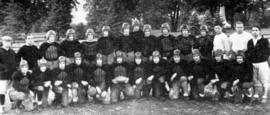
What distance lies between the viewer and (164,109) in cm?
650

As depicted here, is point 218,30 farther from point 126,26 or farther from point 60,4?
point 60,4

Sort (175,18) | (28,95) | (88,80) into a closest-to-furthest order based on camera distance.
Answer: (28,95) → (88,80) → (175,18)

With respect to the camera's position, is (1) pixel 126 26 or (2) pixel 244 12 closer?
(1) pixel 126 26

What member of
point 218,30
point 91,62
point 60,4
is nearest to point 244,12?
point 60,4

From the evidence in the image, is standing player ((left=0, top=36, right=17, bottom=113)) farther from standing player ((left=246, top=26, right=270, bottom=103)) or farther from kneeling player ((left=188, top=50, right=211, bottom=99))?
standing player ((left=246, top=26, right=270, bottom=103))

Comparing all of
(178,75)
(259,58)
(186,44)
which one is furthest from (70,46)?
(259,58)

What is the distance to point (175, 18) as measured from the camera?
25.6m

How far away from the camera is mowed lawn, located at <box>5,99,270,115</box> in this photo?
6.29 m

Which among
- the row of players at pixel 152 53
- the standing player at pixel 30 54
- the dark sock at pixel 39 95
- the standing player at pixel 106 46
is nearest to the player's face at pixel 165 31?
the row of players at pixel 152 53

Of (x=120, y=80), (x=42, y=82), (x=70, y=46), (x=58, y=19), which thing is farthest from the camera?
(x=58, y=19)

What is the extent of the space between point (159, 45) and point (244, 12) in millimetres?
15894

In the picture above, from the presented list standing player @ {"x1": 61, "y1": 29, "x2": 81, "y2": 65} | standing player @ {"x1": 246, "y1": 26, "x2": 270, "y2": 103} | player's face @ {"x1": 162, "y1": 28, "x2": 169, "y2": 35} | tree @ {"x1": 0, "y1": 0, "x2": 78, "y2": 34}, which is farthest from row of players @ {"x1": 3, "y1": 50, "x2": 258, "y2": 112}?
tree @ {"x1": 0, "y1": 0, "x2": 78, "y2": 34}

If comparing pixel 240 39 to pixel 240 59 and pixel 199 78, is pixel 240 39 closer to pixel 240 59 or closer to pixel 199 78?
pixel 240 59

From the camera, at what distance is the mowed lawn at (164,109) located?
→ 20.6 feet
